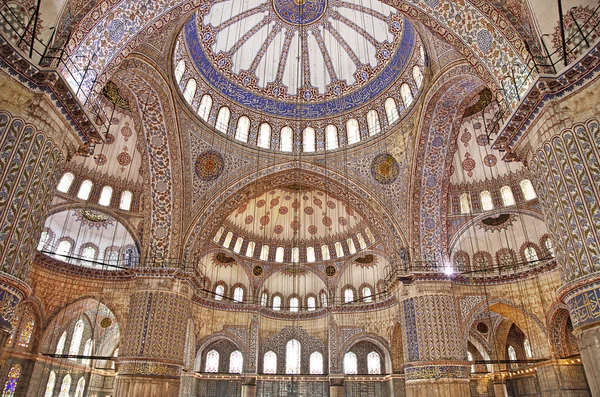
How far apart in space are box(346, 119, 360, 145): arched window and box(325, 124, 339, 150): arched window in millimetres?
483

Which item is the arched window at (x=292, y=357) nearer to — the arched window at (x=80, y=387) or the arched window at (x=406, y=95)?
the arched window at (x=80, y=387)

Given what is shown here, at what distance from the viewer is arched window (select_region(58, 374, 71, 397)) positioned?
19.0 m

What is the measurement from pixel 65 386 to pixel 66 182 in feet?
33.0

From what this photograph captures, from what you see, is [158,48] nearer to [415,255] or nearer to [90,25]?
[90,25]

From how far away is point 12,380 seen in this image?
14.8 metres

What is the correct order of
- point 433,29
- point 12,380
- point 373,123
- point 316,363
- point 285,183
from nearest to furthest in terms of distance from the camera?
point 433,29 → point 12,380 → point 373,123 → point 285,183 → point 316,363

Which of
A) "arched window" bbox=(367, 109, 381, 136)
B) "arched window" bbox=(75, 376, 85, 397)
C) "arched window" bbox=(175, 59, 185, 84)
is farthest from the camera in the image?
"arched window" bbox=(75, 376, 85, 397)

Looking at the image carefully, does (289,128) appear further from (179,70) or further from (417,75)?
(417,75)

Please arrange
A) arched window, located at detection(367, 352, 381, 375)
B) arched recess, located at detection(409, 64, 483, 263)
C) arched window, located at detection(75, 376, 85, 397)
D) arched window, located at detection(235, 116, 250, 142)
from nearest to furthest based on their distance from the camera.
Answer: arched recess, located at detection(409, 64, 483, 263) → arched window, located at detection(235, 116, 250, 142) → arched window, located at detection(75, 376, 85, 397) → arched window, located at detection(367, 352, 381, 375)

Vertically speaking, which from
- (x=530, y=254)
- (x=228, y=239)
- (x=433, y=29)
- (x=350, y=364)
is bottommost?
(x=350, y=364)

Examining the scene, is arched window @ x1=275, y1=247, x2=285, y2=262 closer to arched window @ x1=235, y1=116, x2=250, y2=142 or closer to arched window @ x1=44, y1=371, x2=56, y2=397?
arched window @ x1=235, y1=116, x2=250, y2=142

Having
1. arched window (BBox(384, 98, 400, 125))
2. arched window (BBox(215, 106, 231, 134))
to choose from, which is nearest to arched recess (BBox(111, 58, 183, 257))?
arched window (BBox(215, 106, 231, 134))

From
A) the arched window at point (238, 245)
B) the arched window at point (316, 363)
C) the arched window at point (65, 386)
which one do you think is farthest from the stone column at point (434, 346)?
Answer: the arched window at point (65, 386)

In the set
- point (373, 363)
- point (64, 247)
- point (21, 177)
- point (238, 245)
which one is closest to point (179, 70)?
point (21, 177)
